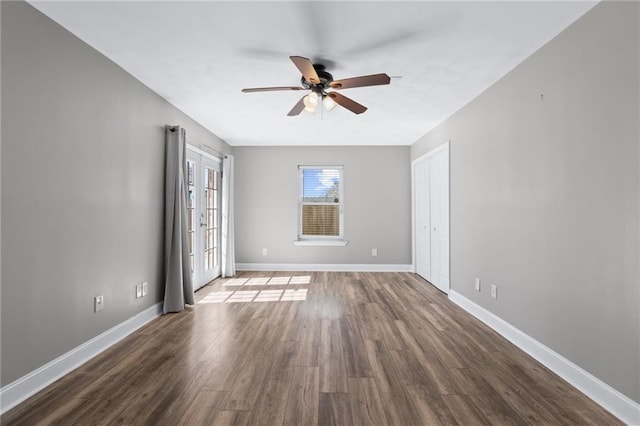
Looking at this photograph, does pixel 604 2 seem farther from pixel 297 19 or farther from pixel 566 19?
pixel 297 19

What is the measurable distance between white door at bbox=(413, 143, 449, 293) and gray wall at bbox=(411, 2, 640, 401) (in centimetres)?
116

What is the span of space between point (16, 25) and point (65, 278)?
1.66 metres

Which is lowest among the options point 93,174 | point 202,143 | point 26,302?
point 26,302

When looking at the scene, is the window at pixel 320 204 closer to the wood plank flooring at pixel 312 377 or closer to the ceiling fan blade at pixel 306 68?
the wood plank flooring at pixel 312 377

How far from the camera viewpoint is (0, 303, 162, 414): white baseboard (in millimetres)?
1931

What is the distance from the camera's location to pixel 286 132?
5348 mm

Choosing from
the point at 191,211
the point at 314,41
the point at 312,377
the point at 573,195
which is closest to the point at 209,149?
the point at 191,211

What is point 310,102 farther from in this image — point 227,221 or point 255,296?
point 227,221

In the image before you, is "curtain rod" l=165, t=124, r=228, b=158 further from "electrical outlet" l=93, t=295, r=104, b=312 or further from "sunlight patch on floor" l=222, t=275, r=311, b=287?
"sunlight patch on floor" l=222, t=275, r=311, b=287

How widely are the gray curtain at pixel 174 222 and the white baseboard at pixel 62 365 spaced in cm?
46

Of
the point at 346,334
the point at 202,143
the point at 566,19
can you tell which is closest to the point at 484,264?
the point at 346,334

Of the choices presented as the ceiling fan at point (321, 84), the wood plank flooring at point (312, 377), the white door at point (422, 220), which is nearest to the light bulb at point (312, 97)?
the ceiling fan at point (321, 84)

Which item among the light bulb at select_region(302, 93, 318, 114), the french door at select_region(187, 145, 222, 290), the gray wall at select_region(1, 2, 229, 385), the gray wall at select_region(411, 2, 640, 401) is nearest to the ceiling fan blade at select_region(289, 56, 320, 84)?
the light bulb at select_region(302, 93, 318, 114)

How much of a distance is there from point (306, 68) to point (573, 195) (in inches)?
82.3
